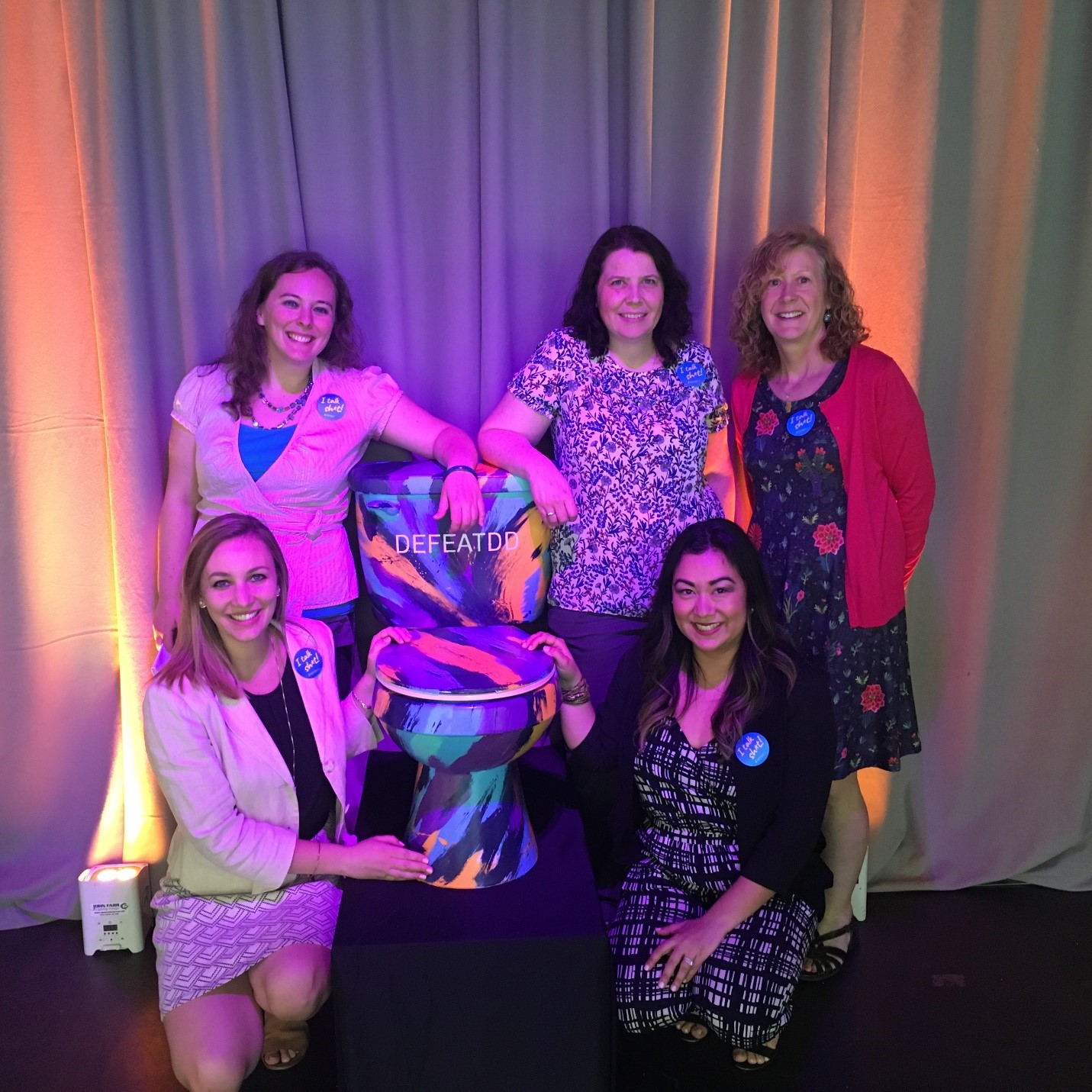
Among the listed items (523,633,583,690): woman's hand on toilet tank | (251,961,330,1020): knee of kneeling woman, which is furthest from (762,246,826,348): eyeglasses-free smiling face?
(251,961,330,1020): knee of kneeling woman

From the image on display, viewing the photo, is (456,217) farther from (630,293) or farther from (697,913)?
(697,913)

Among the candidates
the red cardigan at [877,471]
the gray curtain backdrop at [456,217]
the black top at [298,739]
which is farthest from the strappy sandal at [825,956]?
the black top at [298,739]

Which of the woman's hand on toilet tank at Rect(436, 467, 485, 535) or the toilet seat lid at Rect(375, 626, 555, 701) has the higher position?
the woman's hand on toilet tank at Rect(436, 467, 485, 535)

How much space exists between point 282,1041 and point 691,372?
151 centimetres

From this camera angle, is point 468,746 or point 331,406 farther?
point 331,406

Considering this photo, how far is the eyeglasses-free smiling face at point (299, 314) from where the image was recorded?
2092 millimetres

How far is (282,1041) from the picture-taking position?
192cm

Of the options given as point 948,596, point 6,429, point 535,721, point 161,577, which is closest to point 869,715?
point 948,596

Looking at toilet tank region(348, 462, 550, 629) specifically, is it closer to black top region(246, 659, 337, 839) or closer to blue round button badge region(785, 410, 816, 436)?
black top region(246, 659, 337, 839)

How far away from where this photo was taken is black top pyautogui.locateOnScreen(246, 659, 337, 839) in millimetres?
1914

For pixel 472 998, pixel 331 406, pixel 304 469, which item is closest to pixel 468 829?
pixel 472 998

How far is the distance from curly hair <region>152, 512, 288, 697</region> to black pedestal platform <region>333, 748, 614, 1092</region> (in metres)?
0.47

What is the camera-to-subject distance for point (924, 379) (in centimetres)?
250

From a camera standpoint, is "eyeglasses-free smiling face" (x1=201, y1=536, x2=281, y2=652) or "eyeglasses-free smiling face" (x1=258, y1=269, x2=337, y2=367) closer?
"eyeglasses-free smiling face" (x1=201, y1=536, x2=281, y2=652)
